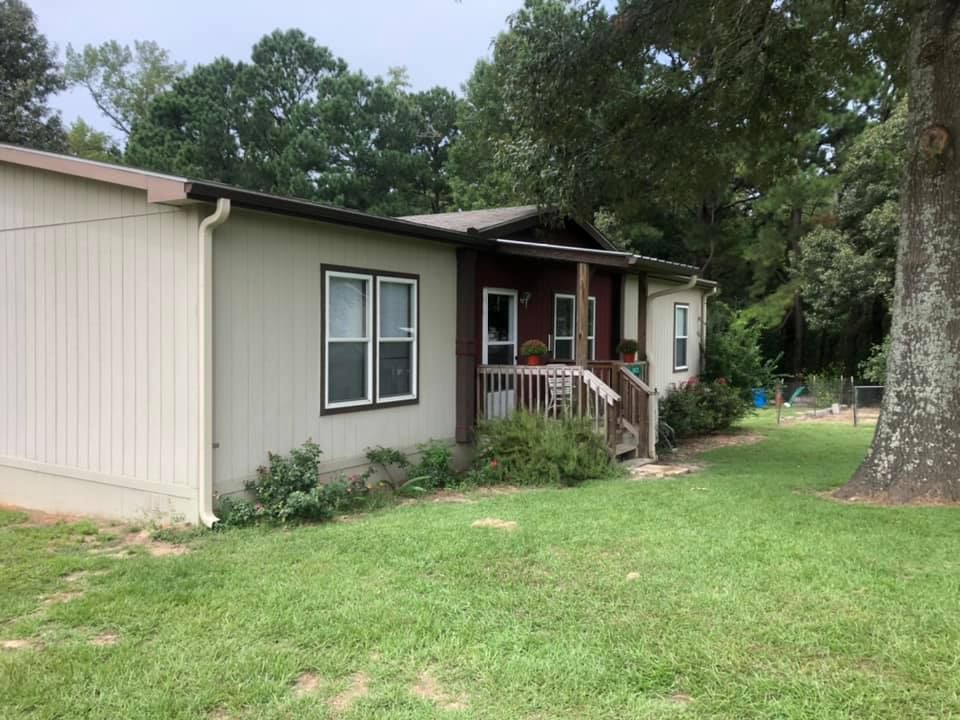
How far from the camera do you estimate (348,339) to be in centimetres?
766

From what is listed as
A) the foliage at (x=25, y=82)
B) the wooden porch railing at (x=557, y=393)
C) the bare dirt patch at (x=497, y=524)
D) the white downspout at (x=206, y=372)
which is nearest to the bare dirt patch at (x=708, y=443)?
the wooden porch railing at (x=557, y=393)

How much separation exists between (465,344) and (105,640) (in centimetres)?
580

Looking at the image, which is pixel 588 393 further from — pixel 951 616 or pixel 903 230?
pixel 951 616

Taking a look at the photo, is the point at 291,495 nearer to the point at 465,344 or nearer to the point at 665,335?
the point at 465,344

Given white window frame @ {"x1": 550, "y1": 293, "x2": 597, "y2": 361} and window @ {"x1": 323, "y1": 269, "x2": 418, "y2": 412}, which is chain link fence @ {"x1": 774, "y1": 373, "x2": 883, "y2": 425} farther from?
window @ {"x1": 323, "y1": 269, "x2": 418, "y2": 412}

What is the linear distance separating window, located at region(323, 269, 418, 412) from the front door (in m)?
1.47

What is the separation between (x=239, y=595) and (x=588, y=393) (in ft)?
17.4

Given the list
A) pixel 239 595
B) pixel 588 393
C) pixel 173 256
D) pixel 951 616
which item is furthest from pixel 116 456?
pixel 951 616

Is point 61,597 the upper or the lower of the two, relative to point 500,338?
lower

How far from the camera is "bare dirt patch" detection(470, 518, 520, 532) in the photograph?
5.84 m

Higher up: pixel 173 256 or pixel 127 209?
pixel 127 209

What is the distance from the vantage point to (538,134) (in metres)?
10.7

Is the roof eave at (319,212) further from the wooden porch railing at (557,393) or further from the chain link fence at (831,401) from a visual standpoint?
the chain link fence at (831,401)

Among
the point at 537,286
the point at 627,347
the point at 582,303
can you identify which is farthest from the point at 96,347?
the point at 627,347
